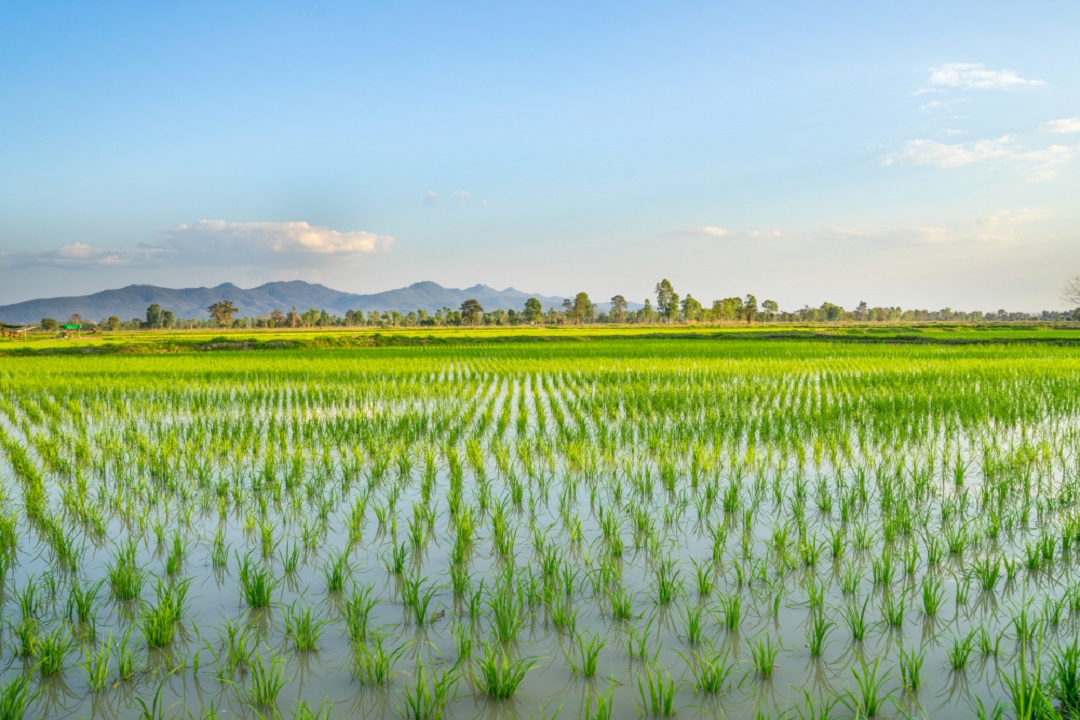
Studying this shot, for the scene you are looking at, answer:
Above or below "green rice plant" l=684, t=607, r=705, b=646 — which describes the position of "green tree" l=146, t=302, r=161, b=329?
above

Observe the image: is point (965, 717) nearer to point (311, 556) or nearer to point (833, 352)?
point (311, 556)

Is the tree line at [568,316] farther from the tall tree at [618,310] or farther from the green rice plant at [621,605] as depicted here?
the green rice plant at [621,605]

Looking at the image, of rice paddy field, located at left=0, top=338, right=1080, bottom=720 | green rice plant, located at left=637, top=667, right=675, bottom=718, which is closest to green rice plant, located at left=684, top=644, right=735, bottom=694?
rice paddy field, located at left=0, top=338, right=1080, bottom=720

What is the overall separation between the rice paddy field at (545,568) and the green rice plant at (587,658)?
1cm

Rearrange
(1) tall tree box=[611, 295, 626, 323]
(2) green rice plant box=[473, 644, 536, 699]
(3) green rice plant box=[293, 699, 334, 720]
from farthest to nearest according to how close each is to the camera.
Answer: (1) tall tree box=[611, 295, 626, 323]
(2) green rice plant box=[473, 644, 536, 699]
(3) green rice plant box=[293, 699, 334, 720]

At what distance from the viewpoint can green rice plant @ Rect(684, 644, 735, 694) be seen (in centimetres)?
236

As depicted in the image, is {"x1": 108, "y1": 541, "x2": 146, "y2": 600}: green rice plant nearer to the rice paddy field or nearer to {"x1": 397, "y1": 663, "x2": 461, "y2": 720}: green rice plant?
the rice paddy field

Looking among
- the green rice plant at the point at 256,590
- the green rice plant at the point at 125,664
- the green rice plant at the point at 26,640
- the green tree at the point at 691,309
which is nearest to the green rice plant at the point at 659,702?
the green rice plant at the point at 256,590

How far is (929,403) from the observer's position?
9.31 metres

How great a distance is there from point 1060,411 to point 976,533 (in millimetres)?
6943

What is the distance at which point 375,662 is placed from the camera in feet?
8.21

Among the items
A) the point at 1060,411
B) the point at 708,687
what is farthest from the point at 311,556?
the point at 1060,411

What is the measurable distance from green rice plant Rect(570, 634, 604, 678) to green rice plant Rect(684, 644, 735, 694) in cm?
36

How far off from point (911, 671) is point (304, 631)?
2515 millimetres
